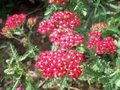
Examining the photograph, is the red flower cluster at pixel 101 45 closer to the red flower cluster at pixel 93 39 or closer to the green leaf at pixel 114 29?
the red flower cluster at pixel 93 39

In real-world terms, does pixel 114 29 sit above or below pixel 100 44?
below

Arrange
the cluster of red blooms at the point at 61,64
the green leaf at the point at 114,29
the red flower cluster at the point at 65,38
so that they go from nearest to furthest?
the cluster of red blooms at the point at 61,64 → the red flower cluster at the point at 65,38 → the green leaf at the point at 114,29

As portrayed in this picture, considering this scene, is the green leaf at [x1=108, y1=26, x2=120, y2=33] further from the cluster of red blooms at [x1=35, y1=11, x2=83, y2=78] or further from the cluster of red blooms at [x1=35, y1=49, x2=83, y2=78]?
the cluster of red blooms at [x1=35, y1=49, x2=83, y2=78]

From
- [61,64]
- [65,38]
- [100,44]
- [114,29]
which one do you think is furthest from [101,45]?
[114,29]

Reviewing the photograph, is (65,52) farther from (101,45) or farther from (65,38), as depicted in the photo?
(101,45)

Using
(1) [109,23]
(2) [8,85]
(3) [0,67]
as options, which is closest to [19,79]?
(2) [8,85]

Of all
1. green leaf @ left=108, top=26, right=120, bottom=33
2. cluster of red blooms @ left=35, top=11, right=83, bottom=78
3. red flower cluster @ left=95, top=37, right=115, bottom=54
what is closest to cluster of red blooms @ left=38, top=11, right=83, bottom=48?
cluster of red blooms @ left=35, top=11, right=83, bottom=78

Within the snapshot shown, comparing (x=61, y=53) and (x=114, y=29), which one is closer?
(x=61, y=53)

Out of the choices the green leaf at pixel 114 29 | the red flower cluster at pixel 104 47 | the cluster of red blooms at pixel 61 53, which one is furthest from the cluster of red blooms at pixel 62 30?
the green leaf at pixel 114 29
